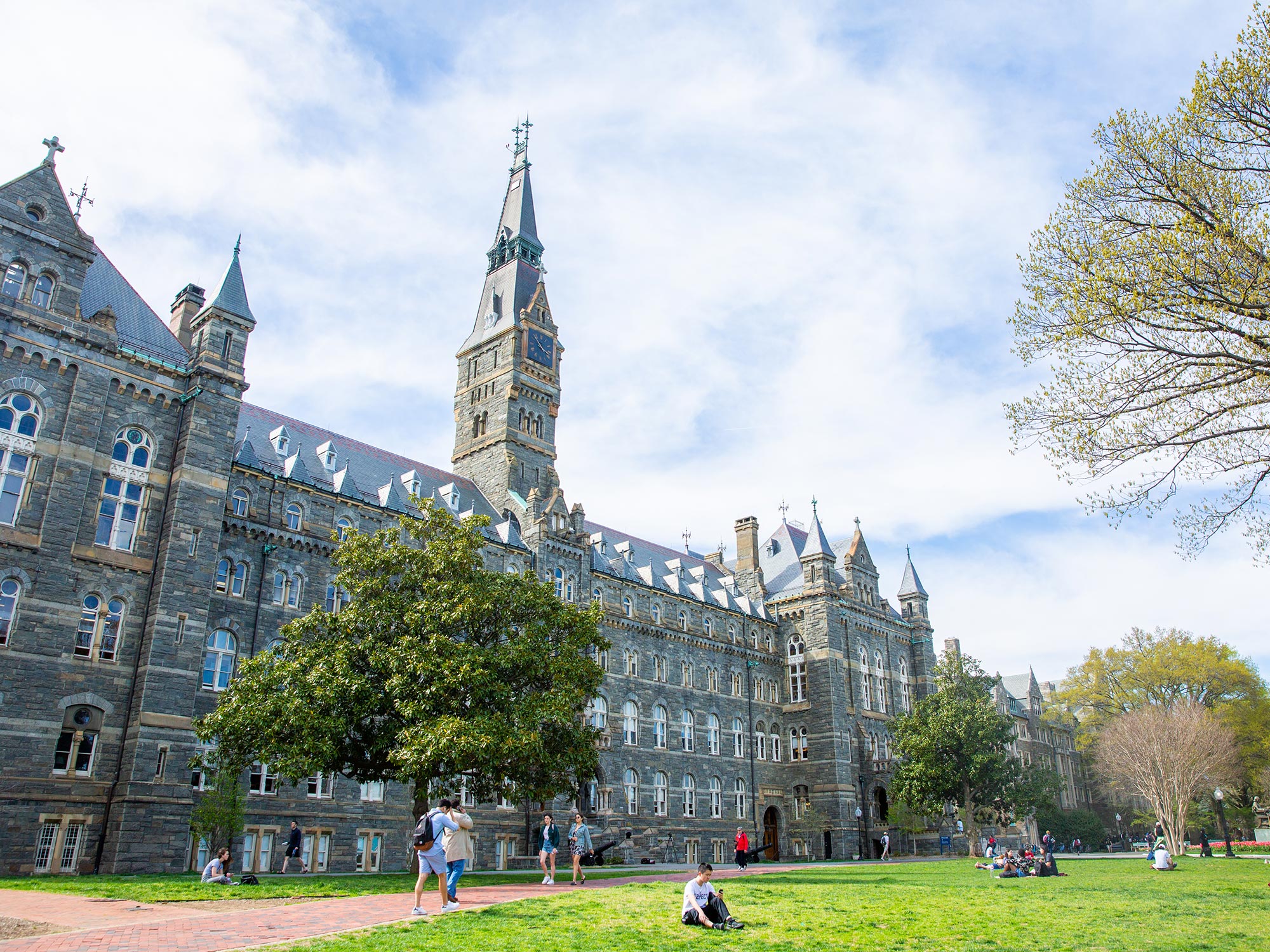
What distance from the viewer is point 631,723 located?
168 feet

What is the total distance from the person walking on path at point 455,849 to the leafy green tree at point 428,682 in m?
6.13

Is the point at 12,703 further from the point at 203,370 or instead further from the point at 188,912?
the point at 188,912

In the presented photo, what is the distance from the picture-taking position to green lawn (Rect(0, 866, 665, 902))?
19.2 metres

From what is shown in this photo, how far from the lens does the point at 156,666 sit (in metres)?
29.9

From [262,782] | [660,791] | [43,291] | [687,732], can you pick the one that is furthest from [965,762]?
[43,291]

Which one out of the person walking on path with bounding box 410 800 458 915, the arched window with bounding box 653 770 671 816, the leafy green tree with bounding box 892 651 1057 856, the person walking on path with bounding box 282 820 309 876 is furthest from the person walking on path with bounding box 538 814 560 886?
the leafy green tree with bounding box 892 651 1057 856

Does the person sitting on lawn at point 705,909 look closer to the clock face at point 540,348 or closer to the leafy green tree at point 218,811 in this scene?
the leafy green tree at point 218,811

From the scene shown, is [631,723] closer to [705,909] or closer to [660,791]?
[660,791]

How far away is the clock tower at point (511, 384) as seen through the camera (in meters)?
55.2

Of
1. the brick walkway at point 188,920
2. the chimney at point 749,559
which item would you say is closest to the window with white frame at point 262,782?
the brick walkway at point 188,920

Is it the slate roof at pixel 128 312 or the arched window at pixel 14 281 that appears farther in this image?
the slate roof at pixel 128 312

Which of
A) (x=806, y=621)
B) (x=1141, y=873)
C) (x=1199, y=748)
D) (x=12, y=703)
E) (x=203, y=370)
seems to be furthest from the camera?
(x=806, y=621)

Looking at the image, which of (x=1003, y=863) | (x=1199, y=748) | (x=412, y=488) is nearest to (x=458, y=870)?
(x=1003, y=863)

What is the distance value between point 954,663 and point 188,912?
47026mm
